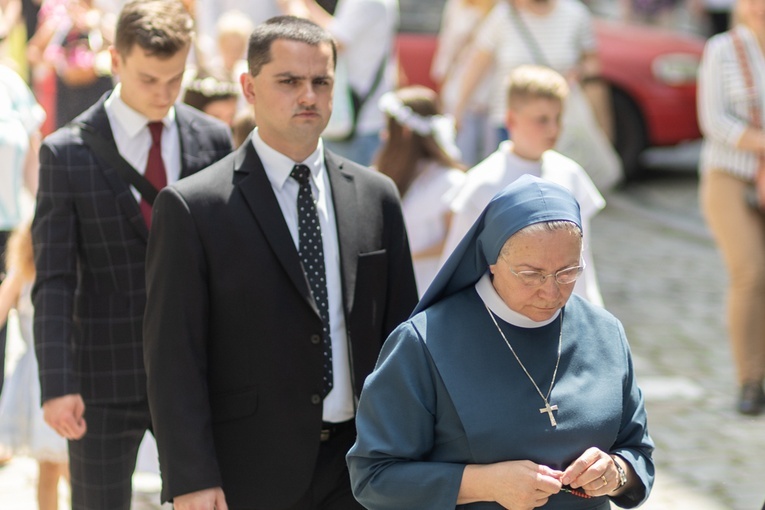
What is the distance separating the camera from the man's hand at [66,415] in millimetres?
3875

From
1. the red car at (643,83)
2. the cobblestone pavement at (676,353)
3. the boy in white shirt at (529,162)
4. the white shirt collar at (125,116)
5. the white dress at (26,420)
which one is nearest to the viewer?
the white shirt collar at (125,116)

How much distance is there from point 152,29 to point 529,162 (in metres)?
1.89

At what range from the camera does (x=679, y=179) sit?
13.8 meters

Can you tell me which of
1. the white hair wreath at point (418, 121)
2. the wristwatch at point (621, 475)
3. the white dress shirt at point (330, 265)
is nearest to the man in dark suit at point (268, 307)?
the white dress shirt at point (330, 265)

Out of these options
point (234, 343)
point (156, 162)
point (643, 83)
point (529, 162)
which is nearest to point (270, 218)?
point (234, 343)

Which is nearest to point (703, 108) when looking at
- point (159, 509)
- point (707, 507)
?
point (707, 507)

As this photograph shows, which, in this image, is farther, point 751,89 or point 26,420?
point 751,89

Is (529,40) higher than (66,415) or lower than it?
higher

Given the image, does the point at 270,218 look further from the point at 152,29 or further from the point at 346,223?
the point at 152,29

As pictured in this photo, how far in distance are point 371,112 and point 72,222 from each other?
15.7 ft

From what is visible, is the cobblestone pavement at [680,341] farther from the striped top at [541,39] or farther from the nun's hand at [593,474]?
the nun's hand at [593,474]

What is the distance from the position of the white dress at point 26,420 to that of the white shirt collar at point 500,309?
104 inches

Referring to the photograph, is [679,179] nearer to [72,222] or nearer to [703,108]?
[703,108]

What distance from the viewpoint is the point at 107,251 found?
3.99m
